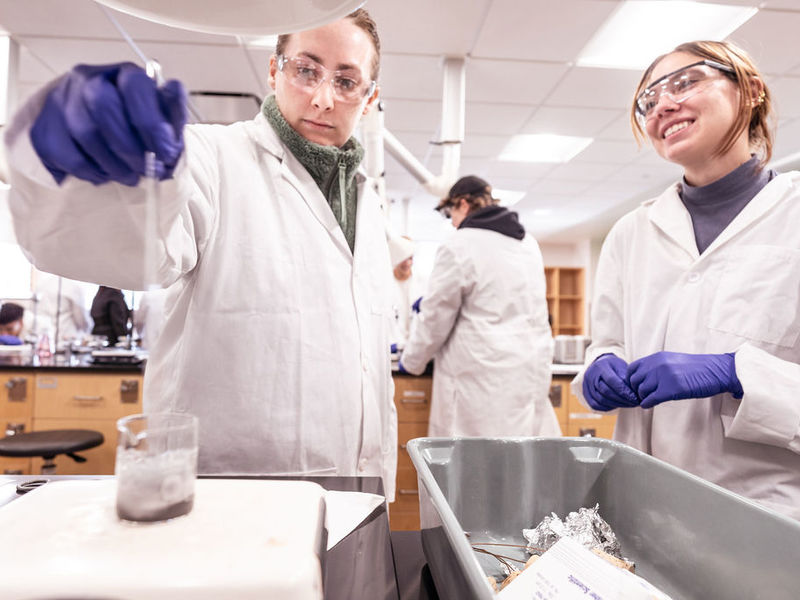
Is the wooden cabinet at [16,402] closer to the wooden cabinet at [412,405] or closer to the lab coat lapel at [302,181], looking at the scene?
the wooden cabinet at [412,405]

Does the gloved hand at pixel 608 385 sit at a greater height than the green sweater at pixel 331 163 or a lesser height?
lesser

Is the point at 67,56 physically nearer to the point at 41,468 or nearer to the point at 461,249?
the point at 41,468

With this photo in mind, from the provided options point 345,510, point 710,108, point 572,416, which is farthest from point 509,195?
point 345,510

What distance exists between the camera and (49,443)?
196cm

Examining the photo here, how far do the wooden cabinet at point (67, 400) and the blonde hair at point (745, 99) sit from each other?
2341mm

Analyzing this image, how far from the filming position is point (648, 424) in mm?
1088

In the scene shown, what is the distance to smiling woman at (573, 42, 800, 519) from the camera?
868 mm

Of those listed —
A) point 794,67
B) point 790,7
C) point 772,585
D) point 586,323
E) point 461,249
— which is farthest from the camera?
point 586,323

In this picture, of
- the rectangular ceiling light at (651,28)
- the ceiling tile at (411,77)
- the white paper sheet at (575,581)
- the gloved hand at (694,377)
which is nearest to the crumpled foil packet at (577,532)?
the white paper sheet at (575,581)

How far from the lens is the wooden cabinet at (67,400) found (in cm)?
222

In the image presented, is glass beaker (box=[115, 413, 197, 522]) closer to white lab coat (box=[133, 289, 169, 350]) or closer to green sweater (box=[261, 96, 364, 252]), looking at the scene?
green sweater (box=[261, 96, 364, 252])

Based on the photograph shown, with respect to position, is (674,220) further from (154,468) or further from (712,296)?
(154,468)

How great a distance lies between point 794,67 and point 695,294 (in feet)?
9.66

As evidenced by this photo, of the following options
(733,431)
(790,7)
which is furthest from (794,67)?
(733,431)
